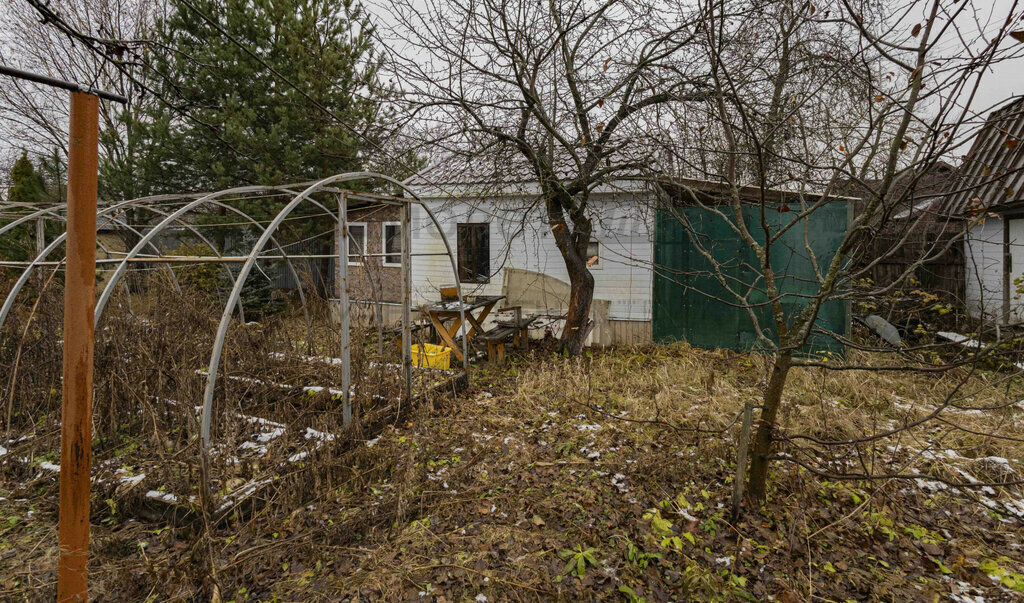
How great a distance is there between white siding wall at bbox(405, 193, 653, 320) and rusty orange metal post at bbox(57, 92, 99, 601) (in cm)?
666

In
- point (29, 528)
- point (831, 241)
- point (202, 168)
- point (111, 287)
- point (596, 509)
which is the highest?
Result: point (202, 168)

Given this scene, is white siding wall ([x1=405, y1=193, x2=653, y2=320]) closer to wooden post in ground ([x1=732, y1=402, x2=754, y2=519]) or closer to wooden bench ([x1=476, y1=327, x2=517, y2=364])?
wooden bench ([x1=476, y1=327, x2=517, y2=364])

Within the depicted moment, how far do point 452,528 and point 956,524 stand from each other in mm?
3589

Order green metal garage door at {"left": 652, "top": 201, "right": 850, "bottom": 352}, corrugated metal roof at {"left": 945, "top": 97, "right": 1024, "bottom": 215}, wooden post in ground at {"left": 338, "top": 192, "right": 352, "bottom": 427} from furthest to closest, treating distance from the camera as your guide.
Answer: green metal garage door at {"left": 652, "top": 201, "right": 850, "bottom": 352}, wooden post in ground at {"left": 338, "top": 192, "right": 352, "bottom": 427}, corrugated metal roof at {"left": 945, "top": 97, "right": 1024, "bottom": 215}

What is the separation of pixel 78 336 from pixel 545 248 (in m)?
8.75

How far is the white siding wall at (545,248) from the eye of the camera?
934 cm

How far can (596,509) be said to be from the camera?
3.70m

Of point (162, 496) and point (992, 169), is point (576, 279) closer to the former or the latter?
point (992, 169)

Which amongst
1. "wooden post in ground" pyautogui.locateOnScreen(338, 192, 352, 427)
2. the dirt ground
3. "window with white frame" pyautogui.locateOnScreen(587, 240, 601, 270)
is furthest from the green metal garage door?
"wooden post in ground" pyautogui.locateOnScreen(338, 192, 352, 427)

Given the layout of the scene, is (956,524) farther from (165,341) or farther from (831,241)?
(165,341)

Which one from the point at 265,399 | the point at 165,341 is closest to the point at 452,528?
the point at 265,399

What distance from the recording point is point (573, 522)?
3.54m

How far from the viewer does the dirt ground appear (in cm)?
294

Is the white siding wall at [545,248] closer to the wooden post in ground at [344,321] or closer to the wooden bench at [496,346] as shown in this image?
the wooden bench at [496,346]
